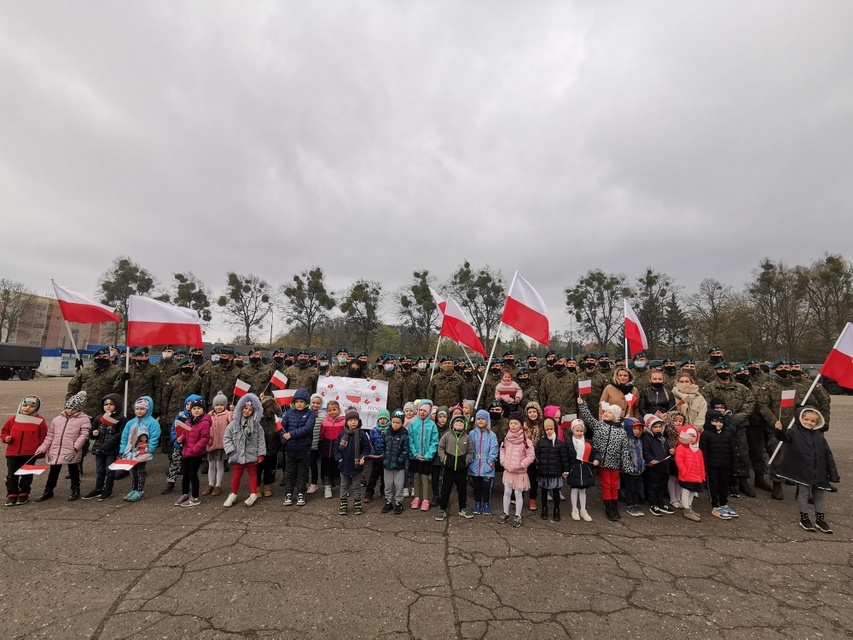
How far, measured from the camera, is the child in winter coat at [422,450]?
6.32 meters

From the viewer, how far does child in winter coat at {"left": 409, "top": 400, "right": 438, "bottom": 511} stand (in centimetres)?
632

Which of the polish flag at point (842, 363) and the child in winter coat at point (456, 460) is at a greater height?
the polish flag at point (842, 363)

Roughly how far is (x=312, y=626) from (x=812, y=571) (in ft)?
17.2

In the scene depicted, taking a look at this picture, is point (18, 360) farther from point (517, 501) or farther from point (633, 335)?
point (633, 335)

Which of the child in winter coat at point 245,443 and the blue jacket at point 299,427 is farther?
the blue jacket at point 299,427

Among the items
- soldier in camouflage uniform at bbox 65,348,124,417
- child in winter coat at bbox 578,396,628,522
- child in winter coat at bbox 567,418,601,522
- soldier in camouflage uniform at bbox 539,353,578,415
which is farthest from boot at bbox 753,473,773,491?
soldier in camouflage uniform at bbox 65,348,124,417

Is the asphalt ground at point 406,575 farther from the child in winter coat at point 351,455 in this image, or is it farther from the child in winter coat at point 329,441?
the child in winter coat at point 329,441

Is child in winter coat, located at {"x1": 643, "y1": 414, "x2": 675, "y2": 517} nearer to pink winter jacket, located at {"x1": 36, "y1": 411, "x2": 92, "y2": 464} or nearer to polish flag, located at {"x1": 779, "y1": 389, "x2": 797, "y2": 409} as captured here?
polish flag, located at {"x1": 779, "y1": 389, "x2": 797, "y2": 409}

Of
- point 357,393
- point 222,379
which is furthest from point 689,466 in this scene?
point 222,379

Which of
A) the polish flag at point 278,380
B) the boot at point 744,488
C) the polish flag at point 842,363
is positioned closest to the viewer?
the boot at point 744,488

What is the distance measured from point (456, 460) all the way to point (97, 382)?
7469mm

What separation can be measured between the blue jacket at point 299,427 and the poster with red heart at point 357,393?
161cm

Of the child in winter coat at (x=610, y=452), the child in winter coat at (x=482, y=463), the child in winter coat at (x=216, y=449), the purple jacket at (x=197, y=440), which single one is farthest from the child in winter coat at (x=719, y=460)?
the purple jacket at (x=197, y=440)

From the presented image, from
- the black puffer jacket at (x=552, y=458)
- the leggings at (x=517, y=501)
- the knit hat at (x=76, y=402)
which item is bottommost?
the leggings at (x=517, y=501)
